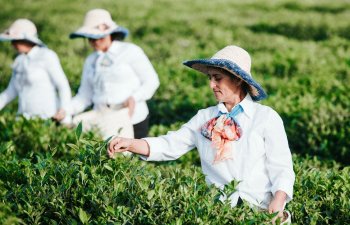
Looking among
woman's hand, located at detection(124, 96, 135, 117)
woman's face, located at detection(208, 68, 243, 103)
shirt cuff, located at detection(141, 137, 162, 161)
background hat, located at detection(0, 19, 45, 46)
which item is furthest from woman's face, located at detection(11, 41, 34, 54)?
woman's face, located at detection(208, 68, 243, 103)

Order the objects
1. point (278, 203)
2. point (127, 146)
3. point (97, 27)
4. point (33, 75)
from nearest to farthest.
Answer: point (278, 203) → point (127, 146) → point (97, 27) → point (33, 75)

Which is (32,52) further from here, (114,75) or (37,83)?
(114,75)

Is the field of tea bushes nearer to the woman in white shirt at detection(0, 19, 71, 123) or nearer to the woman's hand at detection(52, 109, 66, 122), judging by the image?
the woman's hand at detection(52, 109, 66, 122)

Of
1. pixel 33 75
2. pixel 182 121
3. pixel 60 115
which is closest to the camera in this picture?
pixel 60 115

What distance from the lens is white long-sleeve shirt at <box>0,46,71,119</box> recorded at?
6.56 m

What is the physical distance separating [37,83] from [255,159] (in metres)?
3.66

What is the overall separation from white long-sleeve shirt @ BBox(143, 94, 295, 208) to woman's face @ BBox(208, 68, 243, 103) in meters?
0.08

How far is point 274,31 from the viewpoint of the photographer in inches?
574

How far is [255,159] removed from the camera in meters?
3.65

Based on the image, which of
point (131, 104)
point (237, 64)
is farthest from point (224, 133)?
point (131, 104)

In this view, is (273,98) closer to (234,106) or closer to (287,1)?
(234,106)

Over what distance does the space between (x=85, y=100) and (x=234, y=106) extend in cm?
301

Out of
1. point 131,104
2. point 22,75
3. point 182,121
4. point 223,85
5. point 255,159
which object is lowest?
point 182,121

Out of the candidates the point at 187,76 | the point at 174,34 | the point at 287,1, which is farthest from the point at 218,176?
the point at 287,1
